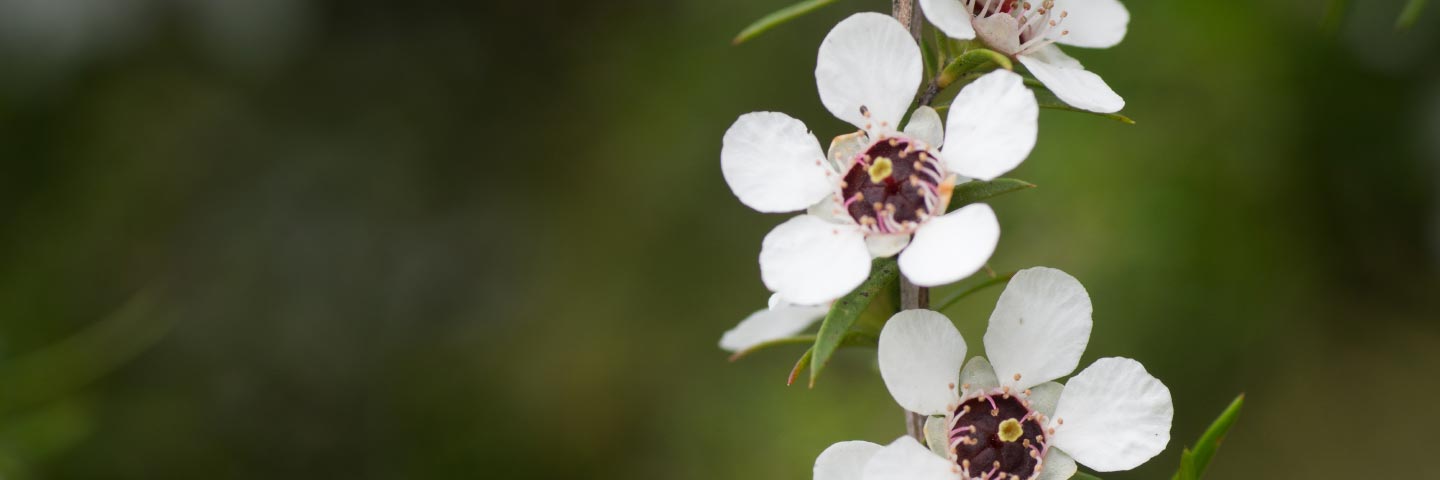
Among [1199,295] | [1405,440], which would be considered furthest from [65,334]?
[1405,440]

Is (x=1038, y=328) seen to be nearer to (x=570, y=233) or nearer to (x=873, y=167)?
(x=873, y=167)

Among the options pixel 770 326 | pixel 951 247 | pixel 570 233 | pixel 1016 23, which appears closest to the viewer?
pixel 951 247

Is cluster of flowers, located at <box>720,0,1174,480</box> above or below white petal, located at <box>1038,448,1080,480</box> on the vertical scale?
above

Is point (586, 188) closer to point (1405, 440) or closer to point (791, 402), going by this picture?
point (791, 402)

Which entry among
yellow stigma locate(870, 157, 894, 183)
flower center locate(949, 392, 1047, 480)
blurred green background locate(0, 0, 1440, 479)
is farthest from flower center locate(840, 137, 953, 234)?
blurred green background locate(0, 0, 1440, 479)

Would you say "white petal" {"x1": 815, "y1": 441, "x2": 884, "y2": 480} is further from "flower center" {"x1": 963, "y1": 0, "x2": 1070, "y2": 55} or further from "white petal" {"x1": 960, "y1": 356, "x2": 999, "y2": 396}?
"flower center" {"x1": 963, "y1": 0, "x2": 1070, "y2": 55}

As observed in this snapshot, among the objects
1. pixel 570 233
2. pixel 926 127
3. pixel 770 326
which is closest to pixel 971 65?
pixel 926 127
